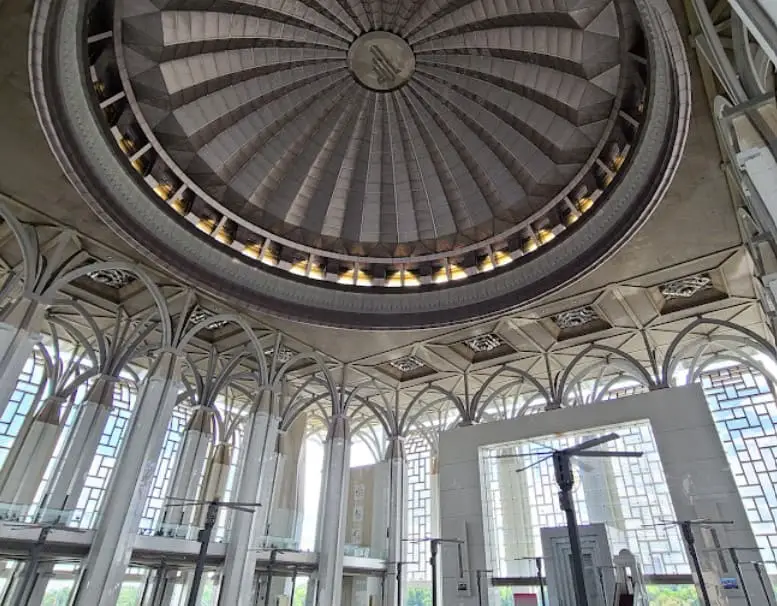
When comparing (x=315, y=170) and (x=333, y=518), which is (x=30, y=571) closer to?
(x=333, y=518)

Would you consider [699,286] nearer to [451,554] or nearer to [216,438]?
[451,554]

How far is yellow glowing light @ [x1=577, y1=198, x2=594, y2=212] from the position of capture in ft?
60.7

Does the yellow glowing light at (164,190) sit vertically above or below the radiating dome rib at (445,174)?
below

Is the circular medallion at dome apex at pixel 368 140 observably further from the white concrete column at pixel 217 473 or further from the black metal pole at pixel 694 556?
the white concrete column at pixel 217 473

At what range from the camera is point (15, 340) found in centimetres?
1517

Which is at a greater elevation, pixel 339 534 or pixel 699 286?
pixel 699 286

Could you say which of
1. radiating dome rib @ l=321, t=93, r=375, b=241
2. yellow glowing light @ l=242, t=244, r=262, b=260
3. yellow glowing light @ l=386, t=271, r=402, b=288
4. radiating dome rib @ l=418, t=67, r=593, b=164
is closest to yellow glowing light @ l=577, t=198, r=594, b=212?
radiating dome rib @ l=418, t=67, r=593, b=164

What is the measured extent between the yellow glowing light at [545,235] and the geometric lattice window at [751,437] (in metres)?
12.0

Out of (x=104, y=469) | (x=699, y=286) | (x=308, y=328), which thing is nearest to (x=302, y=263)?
(x=308, y=328)

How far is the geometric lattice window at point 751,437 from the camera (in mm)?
22953

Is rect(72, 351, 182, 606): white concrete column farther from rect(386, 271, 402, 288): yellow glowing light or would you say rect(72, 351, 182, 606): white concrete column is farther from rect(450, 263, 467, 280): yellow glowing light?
rect(450, 263, 467, 280): yellow glowing light

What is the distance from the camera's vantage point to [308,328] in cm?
2200

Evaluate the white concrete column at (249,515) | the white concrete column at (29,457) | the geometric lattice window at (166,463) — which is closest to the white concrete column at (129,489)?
the white concrete column at (249,515)

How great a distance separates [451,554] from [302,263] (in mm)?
14605
